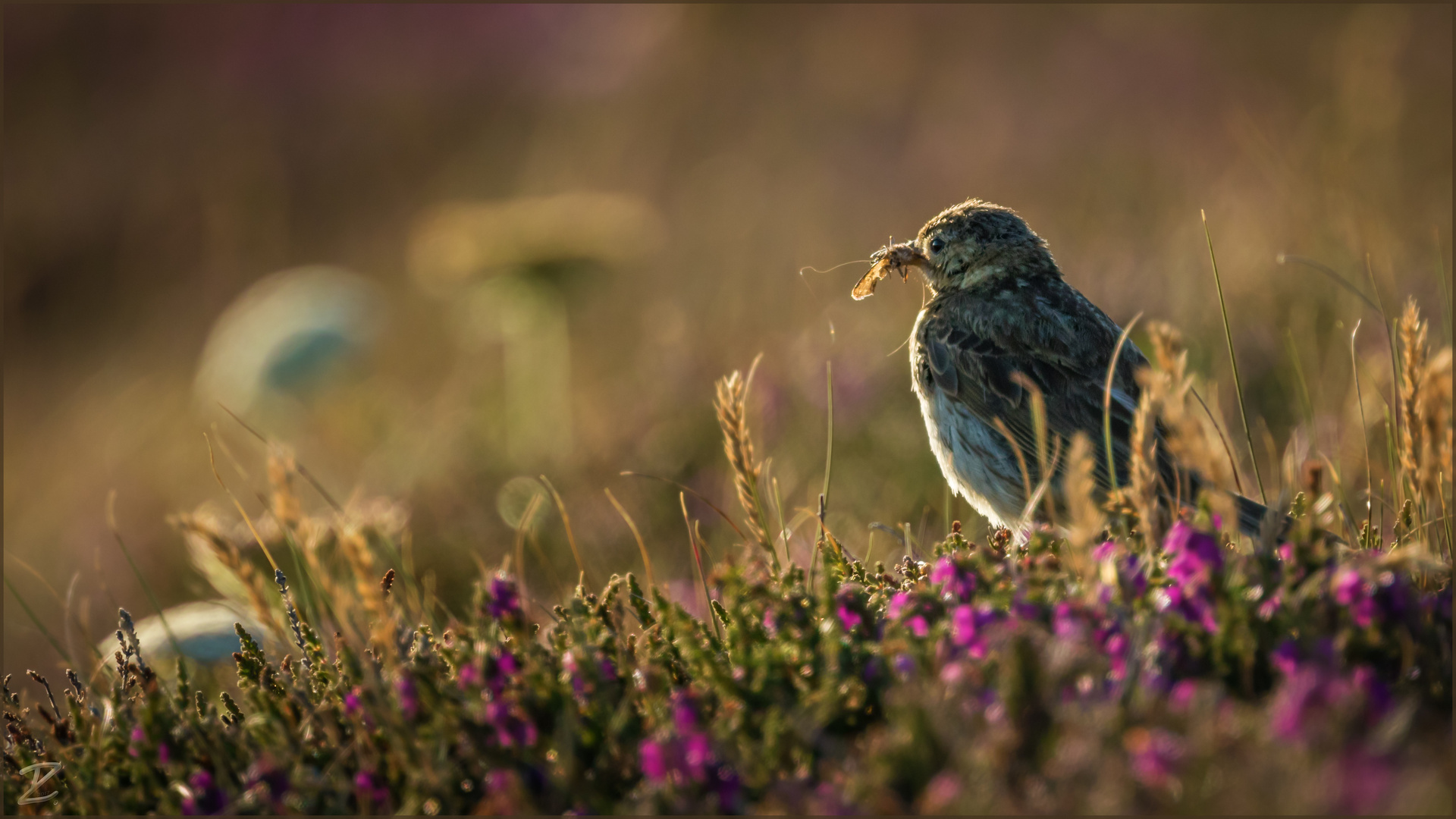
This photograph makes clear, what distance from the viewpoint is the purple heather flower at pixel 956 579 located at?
2111mm

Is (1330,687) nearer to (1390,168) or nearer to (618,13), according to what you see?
(1390,168)

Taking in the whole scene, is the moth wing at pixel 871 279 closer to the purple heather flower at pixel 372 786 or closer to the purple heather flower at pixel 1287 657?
the purple heather flower at pixel 1287 657

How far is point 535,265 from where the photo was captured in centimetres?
629

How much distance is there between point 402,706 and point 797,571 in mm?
840

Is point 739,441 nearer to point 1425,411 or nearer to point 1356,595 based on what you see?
point 1356,595

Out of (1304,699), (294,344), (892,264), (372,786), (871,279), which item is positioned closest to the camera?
(1304,699)

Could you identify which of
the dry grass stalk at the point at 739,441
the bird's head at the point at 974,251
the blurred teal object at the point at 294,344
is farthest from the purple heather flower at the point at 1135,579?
the blurred teal object at the point at 294,344

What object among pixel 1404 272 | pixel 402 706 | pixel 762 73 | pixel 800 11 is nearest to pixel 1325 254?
pixel 1404 272

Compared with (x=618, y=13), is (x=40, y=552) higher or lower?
lower

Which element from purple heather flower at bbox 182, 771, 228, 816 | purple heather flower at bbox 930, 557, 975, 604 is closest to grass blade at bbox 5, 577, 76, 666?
purple heather flower at bbox 182, 771, 228, 816

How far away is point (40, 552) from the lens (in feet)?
27.1

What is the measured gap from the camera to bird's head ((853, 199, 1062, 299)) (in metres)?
4.04

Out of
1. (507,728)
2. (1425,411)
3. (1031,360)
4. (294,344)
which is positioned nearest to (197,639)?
(507,728)

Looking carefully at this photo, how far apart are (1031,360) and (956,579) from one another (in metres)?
1.84
